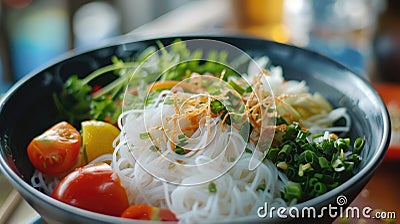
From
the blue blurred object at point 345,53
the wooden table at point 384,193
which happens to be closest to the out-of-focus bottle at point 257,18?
the blue blurred object at point 345,53

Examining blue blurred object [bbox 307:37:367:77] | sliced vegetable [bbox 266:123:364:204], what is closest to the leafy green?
sliced vegetable [bbox 266:123:364:204]

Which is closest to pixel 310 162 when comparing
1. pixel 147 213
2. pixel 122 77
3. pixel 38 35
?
pixel 147 213

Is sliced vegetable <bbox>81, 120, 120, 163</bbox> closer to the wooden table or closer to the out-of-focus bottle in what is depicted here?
the wooden table

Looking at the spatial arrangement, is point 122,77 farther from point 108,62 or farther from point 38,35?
point 38,35

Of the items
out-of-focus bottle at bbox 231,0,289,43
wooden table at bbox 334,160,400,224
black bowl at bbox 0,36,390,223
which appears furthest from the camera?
out-of-focus bottle at bbox 231,0,289,43

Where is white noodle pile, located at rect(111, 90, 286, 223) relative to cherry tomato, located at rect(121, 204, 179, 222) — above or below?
above

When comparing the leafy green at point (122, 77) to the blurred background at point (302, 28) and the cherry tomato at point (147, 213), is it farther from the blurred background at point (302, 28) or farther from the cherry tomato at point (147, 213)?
the cherry tomato at point (147, 213)

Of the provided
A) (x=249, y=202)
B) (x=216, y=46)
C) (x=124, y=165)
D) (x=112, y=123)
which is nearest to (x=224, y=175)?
(x=249, y=202)

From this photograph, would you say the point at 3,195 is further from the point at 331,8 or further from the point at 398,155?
the point at 331,8

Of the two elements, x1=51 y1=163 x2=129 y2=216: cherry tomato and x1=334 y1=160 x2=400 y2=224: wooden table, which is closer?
x1=51 y1=163 x2=129 y2=216: cherry tomato
